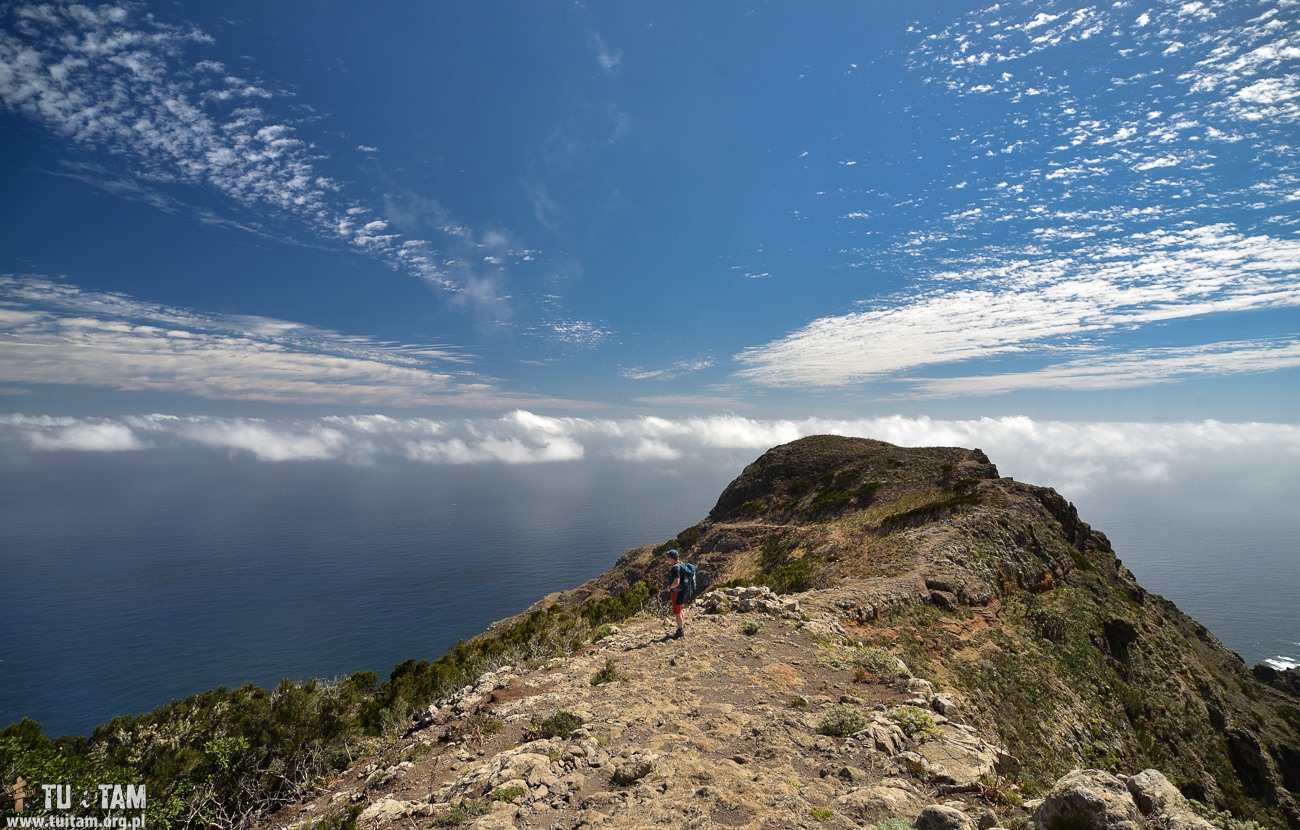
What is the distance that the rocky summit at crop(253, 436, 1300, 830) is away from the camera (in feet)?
29.5

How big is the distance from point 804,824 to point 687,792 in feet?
6.99

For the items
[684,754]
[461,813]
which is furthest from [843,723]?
[461,813]

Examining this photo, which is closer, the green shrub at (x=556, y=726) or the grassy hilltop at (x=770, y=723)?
the grassy hilltop at (x=770, y=723)

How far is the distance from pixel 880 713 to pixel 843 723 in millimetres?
1826

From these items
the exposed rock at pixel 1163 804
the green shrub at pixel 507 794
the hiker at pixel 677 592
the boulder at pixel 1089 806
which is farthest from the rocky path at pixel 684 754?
the exposed rock at pixel 1163 804

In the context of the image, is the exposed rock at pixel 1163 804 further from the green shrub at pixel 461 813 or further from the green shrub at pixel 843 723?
the green shrub at pixel 461 813

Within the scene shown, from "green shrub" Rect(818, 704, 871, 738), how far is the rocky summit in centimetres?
6

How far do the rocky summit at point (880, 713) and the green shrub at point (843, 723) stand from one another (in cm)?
6

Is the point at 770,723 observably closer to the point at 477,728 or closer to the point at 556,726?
the point at 556,726

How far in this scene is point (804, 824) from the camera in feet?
28.1

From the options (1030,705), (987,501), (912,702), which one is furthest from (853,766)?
(987,501)

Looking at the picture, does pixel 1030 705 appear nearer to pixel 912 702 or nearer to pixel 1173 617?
pixel 912 702

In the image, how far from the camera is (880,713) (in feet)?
44.3

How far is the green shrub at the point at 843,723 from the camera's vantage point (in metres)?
12.2
